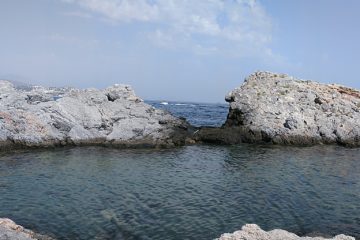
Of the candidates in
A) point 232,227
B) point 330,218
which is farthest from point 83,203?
point 330,218

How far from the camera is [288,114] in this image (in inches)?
2112

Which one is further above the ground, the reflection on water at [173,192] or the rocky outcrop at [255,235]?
the rocky outcrop at [255,235]

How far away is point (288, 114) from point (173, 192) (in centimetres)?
3111

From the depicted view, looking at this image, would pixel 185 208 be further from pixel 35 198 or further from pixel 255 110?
pixel 255 110

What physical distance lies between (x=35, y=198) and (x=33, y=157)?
13.5 metres

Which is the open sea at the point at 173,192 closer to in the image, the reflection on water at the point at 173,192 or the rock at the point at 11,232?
the reflection on water at the point at 173,192

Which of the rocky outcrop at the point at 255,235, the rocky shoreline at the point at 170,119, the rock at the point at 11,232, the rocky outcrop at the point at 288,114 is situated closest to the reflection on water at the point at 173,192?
the rock at the point at 11,232

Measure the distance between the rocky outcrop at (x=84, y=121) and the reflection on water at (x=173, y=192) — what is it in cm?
282

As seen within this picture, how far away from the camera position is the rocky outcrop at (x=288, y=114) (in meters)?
50.8

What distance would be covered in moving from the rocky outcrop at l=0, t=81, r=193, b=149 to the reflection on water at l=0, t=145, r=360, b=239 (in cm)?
282

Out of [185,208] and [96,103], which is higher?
[96,103]

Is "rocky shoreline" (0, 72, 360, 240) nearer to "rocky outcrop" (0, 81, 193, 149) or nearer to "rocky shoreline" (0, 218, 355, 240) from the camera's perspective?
"rocky outcrop" (0, 81, 193, 149)

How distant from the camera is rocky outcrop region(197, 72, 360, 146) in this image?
50812 millimetres

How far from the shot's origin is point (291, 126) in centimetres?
5147
